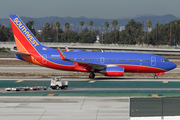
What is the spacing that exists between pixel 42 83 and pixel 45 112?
46.2ft

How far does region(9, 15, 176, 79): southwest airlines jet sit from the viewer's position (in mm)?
37688

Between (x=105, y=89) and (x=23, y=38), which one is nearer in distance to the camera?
(x=105, y=89)

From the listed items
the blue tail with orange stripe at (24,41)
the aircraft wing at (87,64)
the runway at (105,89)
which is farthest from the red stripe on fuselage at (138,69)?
the blue tail with orange stripe at (24,41)

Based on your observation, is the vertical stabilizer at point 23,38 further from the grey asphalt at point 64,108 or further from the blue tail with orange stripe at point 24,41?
the grey asphalt at point 64,108

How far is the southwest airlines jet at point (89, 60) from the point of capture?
124 feet

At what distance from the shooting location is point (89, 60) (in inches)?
1496

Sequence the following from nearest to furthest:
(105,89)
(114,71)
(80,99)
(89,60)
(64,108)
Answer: (64,108) < (80,99) < (105,89) < (114,71) < (89,60)

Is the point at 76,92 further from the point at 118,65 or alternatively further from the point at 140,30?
the point at 140,30

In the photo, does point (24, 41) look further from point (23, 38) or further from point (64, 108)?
point (64, 108)

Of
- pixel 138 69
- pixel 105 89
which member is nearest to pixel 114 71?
pixel 138 69

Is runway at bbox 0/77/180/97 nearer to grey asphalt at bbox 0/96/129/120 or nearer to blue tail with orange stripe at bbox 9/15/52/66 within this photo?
grey asphalt at bbox 0/96/129/120

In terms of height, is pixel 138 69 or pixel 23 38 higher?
pixel 23 38

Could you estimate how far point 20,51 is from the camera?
130 feet

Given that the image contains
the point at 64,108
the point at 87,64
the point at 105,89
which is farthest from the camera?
the point at 87,64
